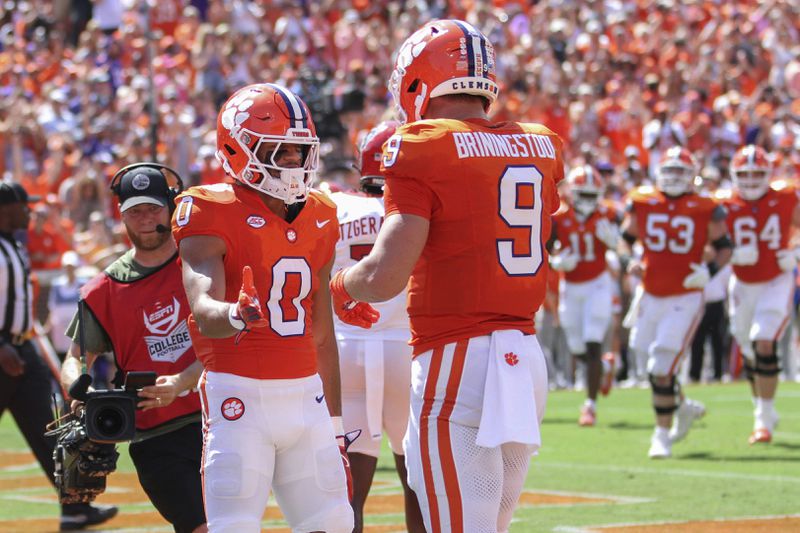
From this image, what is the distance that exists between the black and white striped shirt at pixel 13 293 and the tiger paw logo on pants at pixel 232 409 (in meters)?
4.46

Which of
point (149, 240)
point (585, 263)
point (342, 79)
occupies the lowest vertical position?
point (585, 263)

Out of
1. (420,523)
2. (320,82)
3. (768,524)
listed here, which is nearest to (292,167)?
(420,523)

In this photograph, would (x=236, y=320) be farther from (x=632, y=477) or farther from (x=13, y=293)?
(x=632, y=477)

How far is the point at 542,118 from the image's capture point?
19891 millimetres

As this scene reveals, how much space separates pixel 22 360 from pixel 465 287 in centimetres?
485

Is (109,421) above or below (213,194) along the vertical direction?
below

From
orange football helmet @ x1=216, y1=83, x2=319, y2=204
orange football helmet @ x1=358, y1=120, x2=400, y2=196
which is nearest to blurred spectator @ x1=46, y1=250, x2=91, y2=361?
orange football helmet @ x1=358, y1=120, x2=400, y2=196

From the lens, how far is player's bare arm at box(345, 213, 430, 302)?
4.32 m

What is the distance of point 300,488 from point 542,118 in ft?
51.3

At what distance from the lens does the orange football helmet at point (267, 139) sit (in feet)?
15.4

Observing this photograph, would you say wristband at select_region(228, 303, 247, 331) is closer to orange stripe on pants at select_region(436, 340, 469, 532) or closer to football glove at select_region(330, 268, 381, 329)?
football glove at select_region(330, 268, 381, 329)

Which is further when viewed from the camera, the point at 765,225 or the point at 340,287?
the point at 765,225

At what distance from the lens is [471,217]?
4391 millimetres

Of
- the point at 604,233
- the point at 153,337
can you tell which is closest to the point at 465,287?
the point at 153,337
